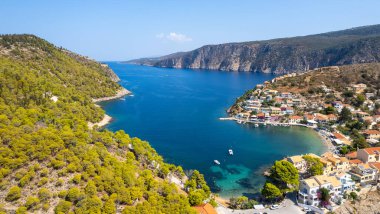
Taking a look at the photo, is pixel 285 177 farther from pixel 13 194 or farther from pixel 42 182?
pixel 13 194

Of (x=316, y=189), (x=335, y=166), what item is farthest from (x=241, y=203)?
(x=335, y=166)

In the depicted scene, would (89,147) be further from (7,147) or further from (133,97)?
(133,97)

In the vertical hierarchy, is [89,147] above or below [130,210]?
above

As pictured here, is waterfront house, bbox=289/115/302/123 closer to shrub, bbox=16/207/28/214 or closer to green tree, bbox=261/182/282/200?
green tree, bbox=261/182/282/200

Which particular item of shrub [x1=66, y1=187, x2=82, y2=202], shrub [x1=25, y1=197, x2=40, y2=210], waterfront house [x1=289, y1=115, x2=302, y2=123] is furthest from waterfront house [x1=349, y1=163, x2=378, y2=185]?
shrub [x1=25, y1=197, x2=40, y2=210]

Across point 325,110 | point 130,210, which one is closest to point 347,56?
point 325,110

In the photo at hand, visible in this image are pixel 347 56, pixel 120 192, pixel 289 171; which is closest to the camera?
pixel 120 192

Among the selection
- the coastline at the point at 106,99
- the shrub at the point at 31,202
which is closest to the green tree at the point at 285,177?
the shrub at the point at 31,202
